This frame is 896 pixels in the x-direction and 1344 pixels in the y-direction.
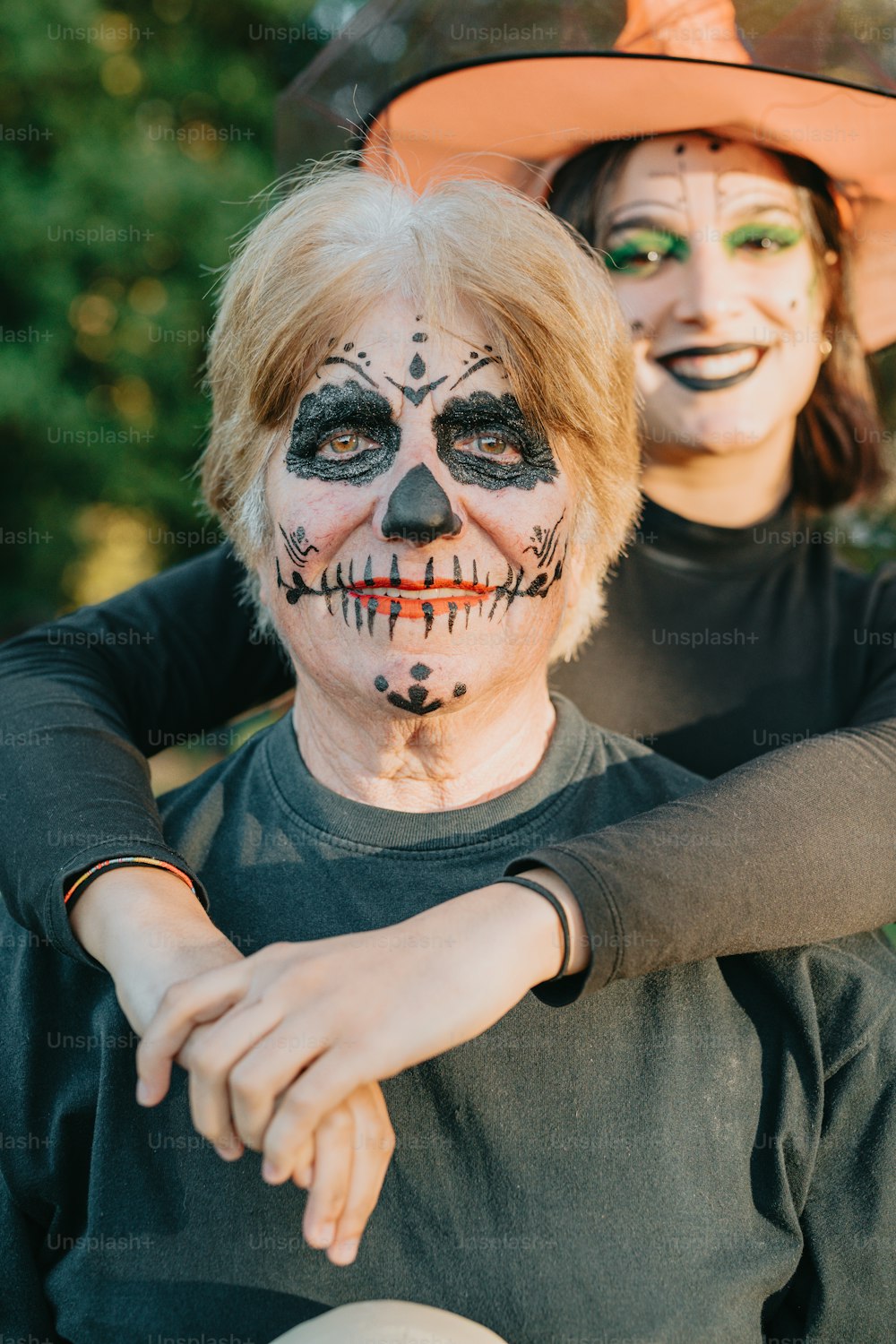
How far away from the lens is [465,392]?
1.96m

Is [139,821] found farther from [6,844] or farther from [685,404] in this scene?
[685,404]

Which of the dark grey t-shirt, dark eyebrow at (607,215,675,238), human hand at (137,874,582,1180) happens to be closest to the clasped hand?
human hand at (137,874,582,1180)

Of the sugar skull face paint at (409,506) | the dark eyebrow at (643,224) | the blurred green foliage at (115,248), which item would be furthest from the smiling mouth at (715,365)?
the blurred green foliage at (115,248)

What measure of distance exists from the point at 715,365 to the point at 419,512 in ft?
3.01

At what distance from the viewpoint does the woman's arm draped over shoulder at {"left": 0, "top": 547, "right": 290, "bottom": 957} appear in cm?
181

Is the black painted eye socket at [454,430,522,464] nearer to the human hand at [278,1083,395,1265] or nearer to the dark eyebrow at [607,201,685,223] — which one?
the dark eyebrow at [607,201,685,223]

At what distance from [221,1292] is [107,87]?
295 inches

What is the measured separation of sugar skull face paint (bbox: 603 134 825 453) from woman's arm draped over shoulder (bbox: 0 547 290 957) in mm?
941

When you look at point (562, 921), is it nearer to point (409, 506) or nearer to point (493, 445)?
point (409, 506)

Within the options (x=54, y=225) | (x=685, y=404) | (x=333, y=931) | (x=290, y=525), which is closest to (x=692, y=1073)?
(x=333, y=931)

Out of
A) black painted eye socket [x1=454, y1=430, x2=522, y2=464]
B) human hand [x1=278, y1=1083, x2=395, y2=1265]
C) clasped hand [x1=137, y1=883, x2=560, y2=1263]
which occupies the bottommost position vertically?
human hand [x1=278, y1=1083, x2=395, y2=1265]

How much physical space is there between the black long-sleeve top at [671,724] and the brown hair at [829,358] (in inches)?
5.0

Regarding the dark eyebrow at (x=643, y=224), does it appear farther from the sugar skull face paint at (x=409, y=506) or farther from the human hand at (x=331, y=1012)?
the human hand at (x=331, y=1012)

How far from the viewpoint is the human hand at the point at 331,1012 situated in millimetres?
1454
